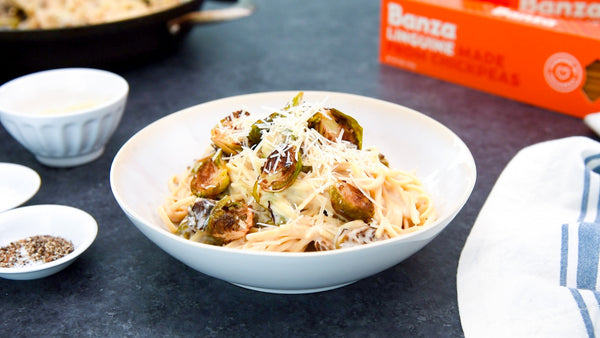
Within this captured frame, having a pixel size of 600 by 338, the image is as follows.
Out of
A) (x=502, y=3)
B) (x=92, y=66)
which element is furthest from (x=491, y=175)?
(x=92, y=66)

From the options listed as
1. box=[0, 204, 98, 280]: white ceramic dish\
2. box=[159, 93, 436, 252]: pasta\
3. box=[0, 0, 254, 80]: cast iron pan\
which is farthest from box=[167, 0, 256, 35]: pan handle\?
box=[0, 204, 98, 280]: white ceramic dish\

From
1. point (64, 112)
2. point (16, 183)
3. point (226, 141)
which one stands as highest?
point (226, 141)

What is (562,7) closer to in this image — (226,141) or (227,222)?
(226,141)

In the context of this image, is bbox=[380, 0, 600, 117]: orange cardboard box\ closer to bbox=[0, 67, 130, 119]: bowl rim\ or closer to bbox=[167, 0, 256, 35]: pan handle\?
bbox=[167, 0, 256, 35]: pan handle\

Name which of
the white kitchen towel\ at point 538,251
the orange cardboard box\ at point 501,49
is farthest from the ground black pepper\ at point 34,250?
the orange cardboard box\ at point 501,49

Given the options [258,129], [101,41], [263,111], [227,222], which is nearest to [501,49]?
[263,111]
